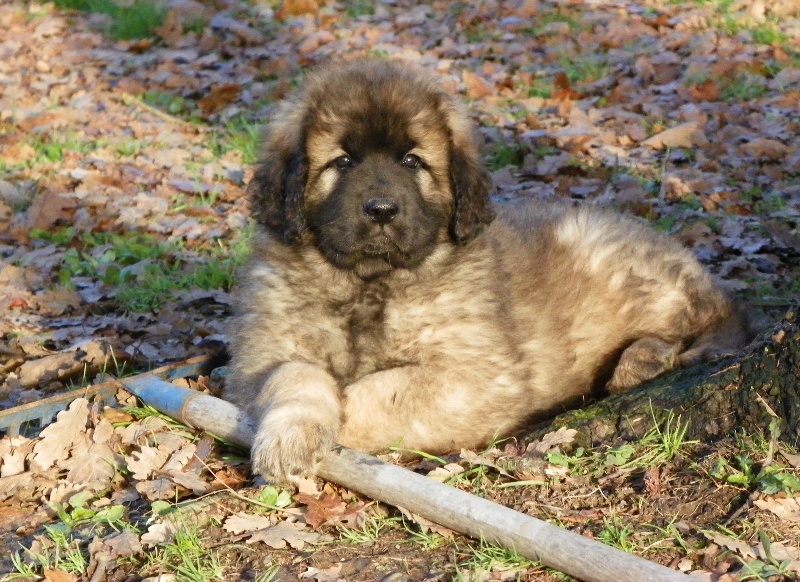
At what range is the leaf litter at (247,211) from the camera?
2.80 m

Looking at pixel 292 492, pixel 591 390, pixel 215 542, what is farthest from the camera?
pixel 591 390

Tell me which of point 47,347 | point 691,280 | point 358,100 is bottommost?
point 47,347

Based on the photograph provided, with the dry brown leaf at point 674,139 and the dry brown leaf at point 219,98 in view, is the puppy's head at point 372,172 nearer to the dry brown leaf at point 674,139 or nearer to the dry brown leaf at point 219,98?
the dry brown leaf at point 674,139

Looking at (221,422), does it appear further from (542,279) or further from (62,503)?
(542,279)

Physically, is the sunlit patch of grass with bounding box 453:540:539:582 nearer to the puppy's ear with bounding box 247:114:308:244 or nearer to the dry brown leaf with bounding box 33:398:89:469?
the puppy's ear with bounding box 247:114:308:244

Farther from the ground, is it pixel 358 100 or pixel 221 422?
pixel 358 100

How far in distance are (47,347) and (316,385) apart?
80.8 inches

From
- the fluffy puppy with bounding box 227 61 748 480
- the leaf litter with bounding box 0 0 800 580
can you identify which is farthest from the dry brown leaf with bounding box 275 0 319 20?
the fluffy puppy with bounding box 227 61 748 480

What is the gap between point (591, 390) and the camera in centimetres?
397

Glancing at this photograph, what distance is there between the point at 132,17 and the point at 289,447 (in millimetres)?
8402

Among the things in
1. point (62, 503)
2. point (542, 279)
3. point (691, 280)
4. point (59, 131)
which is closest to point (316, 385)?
point (62, 503)

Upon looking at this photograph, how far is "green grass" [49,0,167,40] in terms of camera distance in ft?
33.3

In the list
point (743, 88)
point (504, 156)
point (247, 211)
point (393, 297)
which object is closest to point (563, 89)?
point (743, 88)

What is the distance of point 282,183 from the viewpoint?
3619mm
